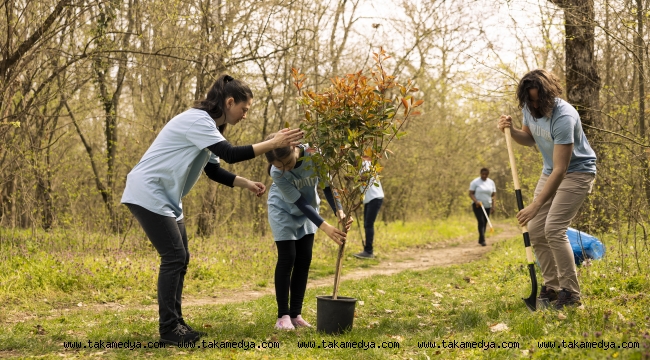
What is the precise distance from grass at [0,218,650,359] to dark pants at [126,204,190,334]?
0.91ft

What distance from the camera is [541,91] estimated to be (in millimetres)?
4773

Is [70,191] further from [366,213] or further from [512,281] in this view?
[512,281]

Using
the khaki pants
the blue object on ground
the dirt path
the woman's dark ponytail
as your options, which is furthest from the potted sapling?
the blue object on ground

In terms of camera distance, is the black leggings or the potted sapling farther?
the black leggings

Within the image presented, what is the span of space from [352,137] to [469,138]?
20.3 m

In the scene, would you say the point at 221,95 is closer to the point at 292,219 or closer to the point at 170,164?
the point at 170,164

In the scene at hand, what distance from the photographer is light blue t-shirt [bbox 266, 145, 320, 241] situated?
4926mm

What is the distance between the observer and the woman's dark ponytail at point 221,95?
4.54m

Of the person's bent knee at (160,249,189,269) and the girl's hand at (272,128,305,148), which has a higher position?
the girl's hand at (272,128,305,148)

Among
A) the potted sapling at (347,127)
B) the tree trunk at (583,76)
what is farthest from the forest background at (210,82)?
the potted sapling at (347,127)

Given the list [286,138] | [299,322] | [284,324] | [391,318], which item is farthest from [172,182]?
[391,318]

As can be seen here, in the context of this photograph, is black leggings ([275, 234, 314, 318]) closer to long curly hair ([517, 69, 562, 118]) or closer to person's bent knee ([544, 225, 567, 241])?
person's bent knee ([544, 225, 567, 241])

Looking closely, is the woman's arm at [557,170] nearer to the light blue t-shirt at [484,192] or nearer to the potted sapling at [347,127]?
the potted sapling at [347,127]

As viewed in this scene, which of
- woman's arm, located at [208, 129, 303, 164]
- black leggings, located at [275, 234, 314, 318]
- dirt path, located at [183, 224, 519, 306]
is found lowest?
dirt path, located at [183, 224, 519, 306]
